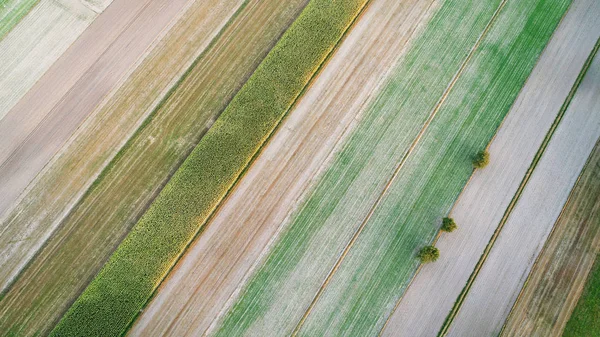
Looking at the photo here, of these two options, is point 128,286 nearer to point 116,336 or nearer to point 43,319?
point 116,336

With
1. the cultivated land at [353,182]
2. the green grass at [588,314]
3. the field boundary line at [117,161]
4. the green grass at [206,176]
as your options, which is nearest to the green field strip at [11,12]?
the field boundary line at [117,161]

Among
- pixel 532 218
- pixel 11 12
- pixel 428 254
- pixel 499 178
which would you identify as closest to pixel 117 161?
pixel 11 12

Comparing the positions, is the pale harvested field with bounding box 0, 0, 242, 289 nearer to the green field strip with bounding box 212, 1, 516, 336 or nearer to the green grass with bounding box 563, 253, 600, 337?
the green field strip with bounding box 212, 1, 516, 336

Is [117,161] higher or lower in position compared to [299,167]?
lower

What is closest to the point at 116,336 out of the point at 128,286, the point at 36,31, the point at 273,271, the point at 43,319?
the point at 128,286

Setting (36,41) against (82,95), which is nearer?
(82,95)

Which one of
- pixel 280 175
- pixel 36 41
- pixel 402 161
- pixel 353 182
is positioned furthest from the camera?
pixel 36 41

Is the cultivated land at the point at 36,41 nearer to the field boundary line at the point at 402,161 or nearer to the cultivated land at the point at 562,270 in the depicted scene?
the field boundary line at the point at 402,161

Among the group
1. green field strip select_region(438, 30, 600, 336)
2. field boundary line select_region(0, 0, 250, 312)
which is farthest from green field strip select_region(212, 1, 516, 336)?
field boundary line select_region(0, 0, 250, 312)

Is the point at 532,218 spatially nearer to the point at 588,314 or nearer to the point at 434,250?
the point at 588,314
